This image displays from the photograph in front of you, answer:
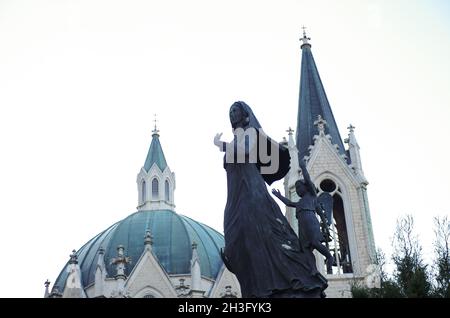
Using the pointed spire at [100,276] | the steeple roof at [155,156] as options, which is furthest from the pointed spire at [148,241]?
the steeple roof at [155,156]

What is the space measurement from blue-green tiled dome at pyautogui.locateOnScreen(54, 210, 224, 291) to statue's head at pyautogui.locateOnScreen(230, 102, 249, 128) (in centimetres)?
3067

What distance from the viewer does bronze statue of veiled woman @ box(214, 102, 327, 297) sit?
8578 mm

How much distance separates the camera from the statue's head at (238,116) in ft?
32.5

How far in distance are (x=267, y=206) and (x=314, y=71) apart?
31.6m

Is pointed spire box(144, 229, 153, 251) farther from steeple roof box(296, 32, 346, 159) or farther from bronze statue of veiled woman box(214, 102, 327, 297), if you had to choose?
bronze statue of veiled woman box(214, 102, 327, 297)

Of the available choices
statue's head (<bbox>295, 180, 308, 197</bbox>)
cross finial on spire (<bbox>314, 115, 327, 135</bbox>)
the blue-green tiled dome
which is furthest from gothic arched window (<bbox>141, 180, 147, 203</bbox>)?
statue's head (<bbox>295, 180, 308, 197</bbox>)

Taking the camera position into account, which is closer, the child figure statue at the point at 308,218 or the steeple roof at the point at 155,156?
the child figure statue at the point at 308,218

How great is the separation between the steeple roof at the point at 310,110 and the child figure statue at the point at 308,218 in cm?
2567

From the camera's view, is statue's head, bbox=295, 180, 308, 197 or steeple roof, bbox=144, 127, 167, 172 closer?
statue's head, bbox=295, 180, 308, 197

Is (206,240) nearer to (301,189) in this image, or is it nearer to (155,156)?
(155,156)

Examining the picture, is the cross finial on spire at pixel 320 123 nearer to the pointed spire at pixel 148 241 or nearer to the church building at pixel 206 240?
the church building at pixel 206 240
